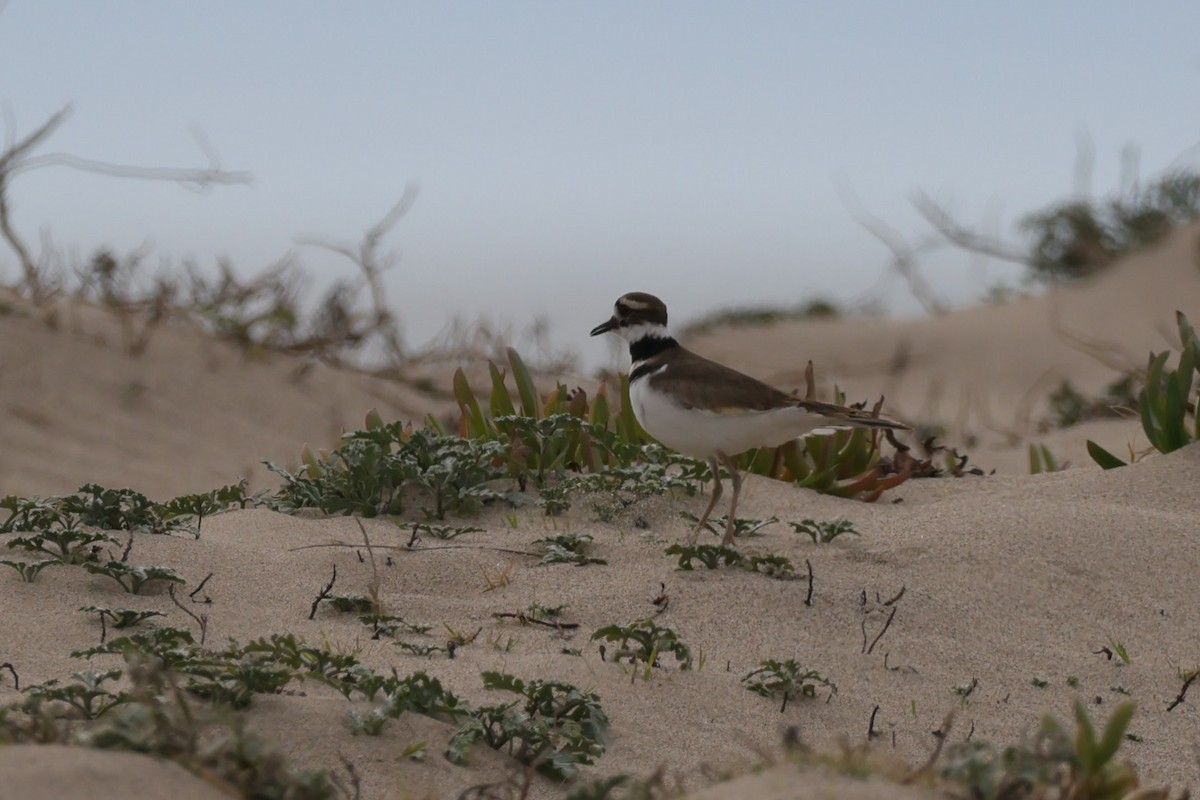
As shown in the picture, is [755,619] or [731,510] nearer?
Result: [755,619]

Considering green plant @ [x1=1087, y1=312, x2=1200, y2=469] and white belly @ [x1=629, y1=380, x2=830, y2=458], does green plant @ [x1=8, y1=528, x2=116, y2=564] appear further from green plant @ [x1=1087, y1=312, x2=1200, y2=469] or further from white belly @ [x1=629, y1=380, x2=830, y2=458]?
green plant @ [x1=1087, y1=312, x2=1200, y2=469]

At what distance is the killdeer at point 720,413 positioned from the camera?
5.19 meters

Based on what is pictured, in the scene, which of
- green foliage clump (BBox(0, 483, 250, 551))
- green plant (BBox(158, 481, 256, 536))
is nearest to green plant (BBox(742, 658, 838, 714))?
green foliage clump (BBox(0, 483, 250, 551))

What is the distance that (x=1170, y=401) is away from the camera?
6934 millimetres

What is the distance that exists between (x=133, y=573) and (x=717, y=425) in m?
2.18

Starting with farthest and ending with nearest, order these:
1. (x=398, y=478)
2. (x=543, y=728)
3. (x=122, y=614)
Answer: (x=398, y=478)
(x=122, y=614)
(x=543, y=728)

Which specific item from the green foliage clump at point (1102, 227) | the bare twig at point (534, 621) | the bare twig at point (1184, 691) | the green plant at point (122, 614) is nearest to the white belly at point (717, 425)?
the bare twig at point (534, 621)

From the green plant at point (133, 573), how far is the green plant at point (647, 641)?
4.76 ft

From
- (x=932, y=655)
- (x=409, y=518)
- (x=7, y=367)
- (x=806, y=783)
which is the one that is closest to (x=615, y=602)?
(x=932, y=655)

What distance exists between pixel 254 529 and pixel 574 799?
3.44 metres

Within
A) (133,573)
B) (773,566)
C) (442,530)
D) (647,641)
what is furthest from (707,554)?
(133,573)

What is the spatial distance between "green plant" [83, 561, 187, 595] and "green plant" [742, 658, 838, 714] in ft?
6.11

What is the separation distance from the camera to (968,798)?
2.26m

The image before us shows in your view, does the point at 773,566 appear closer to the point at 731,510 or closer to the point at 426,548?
the point at 731,510
